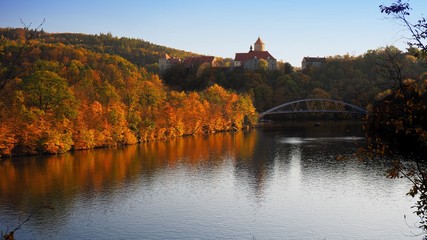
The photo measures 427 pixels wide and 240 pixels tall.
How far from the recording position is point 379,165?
106ft

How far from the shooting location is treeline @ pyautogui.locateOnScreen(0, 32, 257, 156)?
36750 mm

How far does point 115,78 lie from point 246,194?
1373 inches

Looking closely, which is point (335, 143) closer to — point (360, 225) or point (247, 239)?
point (360, 225)

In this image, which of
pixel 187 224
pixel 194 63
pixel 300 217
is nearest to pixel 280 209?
pixel 300 217

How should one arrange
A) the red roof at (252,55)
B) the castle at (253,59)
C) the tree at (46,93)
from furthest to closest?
the red roof at (252,55) < the castle at (253,59) < the tree at (46,93)

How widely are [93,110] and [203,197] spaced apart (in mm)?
21592

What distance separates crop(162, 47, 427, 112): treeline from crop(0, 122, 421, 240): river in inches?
1848

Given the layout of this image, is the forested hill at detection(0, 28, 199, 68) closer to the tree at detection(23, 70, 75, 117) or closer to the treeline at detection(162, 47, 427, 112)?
the treeline at detection(162, 47, 427, 112)

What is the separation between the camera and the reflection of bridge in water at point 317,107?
77500 millimetres

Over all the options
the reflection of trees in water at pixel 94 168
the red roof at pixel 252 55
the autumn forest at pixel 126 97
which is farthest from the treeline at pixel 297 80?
the reflection of trees in water at pixel 94 168

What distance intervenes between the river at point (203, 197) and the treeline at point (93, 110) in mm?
2148

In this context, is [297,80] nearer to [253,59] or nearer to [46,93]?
[253,59]

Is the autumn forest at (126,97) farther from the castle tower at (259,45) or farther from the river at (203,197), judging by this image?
the castle tower at (259,45)

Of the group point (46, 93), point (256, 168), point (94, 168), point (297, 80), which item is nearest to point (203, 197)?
point (256, 168)
